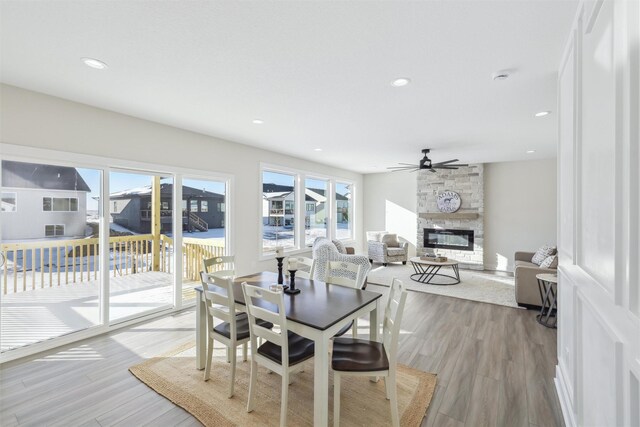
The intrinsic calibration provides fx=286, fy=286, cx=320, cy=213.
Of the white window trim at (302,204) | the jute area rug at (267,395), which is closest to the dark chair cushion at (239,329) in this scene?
the jute area rug at (267,395)

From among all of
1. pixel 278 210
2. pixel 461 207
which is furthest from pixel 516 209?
pixel 278 210

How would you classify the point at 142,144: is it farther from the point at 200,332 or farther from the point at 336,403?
the point at 336,403

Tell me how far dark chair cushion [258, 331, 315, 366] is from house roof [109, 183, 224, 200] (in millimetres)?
2845

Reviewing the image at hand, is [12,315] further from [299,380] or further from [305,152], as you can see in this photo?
[305,152]

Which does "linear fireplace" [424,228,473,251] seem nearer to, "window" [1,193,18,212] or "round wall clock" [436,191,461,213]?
"round wall clock" [436,191,461,213]

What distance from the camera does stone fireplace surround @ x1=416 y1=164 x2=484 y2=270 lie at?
7.07 meters

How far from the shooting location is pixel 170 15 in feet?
5.65

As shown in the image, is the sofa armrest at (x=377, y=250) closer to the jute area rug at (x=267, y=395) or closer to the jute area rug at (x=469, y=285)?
the jute area rug at (x=469, y=285)

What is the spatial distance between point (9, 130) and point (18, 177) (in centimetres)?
46

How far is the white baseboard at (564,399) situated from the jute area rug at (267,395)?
2.80 feet

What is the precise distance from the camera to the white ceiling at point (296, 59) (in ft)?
5.56

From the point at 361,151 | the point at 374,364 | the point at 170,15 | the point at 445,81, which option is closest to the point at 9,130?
the point at 170,15

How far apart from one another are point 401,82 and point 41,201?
3.89 m

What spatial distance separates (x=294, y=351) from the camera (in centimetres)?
203
